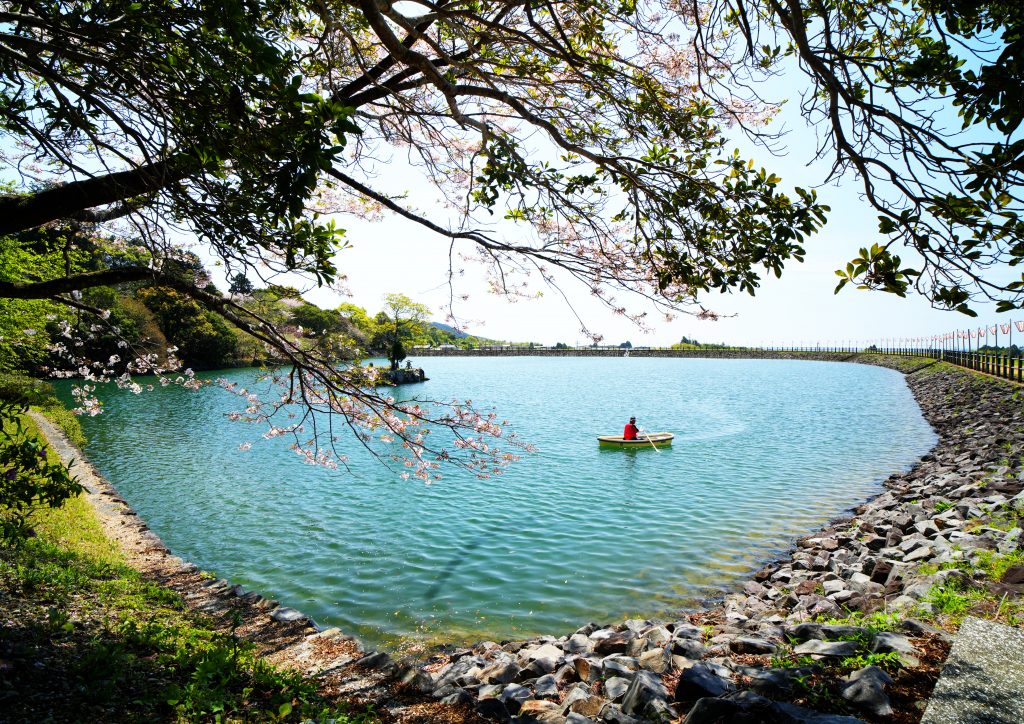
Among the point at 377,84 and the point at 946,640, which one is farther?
the point at 377,84

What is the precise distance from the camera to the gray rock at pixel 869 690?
3.65 m

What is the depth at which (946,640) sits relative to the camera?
4.53 meters

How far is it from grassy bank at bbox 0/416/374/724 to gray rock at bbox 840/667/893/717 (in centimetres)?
374

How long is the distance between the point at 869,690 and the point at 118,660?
5924 millimetres

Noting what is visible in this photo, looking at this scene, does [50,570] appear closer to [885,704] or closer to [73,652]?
[73,652]

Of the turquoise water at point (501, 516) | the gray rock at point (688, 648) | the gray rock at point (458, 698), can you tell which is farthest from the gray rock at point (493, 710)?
the turquoise water at point (501, 516)

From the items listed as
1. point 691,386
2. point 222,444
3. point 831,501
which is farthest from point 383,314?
point 831,501

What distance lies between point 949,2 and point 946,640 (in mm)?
4707

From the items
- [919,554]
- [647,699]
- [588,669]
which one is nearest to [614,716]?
[647,699]

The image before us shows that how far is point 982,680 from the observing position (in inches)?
142

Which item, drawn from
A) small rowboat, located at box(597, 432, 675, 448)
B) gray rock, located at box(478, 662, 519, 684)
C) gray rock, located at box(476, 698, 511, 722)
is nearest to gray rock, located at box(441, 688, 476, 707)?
gray rock, located at box(476, 698, 511, 722)

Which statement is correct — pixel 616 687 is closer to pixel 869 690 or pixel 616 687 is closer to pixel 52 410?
pixel 869 690

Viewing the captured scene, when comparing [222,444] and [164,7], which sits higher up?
[164,7]

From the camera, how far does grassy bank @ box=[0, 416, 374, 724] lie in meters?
4.12
